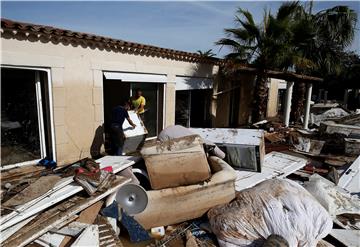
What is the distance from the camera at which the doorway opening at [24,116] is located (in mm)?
5828

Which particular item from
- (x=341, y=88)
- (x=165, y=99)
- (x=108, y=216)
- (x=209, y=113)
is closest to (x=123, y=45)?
(x=165, y=99)

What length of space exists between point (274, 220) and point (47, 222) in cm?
308

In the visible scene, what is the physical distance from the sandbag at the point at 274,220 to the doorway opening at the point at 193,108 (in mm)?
6628

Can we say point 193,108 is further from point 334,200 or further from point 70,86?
point 334,200

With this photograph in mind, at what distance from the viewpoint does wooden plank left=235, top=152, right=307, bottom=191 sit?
573 centimetres

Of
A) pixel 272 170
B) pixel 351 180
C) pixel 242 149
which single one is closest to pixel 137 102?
pixel 242 149

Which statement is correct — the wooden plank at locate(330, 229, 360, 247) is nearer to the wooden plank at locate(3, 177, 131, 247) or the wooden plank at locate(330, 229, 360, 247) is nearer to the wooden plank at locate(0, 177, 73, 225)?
the wooden plank at locate(3, 177, 131, 247)

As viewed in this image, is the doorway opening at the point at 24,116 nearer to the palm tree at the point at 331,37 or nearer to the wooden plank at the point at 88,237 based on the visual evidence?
the wooden plank at the point at 88,237

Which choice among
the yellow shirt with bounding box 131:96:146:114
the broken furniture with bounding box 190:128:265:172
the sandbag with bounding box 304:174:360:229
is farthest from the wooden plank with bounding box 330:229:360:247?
the yellow shirt with bounding box 131:96:146:114

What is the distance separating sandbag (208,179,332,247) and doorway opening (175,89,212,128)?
21.7ft

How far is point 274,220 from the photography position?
13.0 feet

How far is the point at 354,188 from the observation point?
20.4 feet

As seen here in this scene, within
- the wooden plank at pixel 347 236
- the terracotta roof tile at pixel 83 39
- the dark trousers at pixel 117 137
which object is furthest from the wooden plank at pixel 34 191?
the wooden plank at pixel 347 236

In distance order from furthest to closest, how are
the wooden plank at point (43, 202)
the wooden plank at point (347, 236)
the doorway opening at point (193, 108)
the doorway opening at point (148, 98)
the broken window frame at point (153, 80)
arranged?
the doorway opening at point (193, 108) < the doorway opening at point (148, 98) < the broken window frame at point (153, 80) < the wooden plank at point (347, 236) < the wooden plank at point (43, 202)
